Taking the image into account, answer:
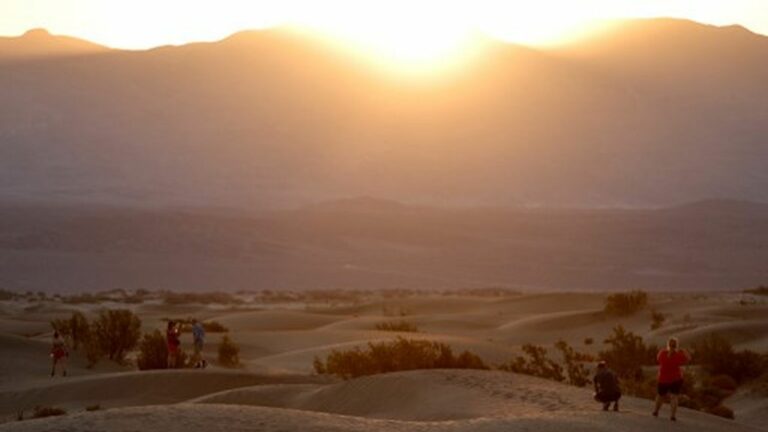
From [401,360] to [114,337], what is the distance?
8.93 m

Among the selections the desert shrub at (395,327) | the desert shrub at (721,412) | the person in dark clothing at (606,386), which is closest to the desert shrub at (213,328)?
the desert shrub at (395,327)

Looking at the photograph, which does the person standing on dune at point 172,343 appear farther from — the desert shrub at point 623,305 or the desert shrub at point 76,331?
the desert shrub at point 623,305

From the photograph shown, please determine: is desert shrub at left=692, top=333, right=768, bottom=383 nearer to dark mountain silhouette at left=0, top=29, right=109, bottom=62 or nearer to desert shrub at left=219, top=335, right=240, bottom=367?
desert shrub at left=219, top=335, right=240, bottom=367

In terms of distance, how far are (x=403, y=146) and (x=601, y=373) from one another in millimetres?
119950

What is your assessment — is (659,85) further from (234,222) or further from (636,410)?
(636,410)

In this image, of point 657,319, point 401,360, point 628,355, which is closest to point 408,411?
point 401,360

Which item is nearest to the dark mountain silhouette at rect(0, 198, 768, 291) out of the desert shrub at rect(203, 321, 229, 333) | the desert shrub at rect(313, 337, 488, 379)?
the desert shrub at rect(203, 321, 229, 333)

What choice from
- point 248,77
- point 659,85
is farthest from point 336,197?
point 659,85

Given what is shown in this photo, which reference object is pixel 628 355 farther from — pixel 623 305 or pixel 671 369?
pixel 623 305

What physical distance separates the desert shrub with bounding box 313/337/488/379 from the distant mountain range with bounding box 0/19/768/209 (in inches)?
3532

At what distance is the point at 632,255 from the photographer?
3546 inches

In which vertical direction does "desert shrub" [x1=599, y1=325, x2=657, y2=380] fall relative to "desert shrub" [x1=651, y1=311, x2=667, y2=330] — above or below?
below

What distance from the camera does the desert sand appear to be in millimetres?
14008

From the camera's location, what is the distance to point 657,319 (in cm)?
3766
